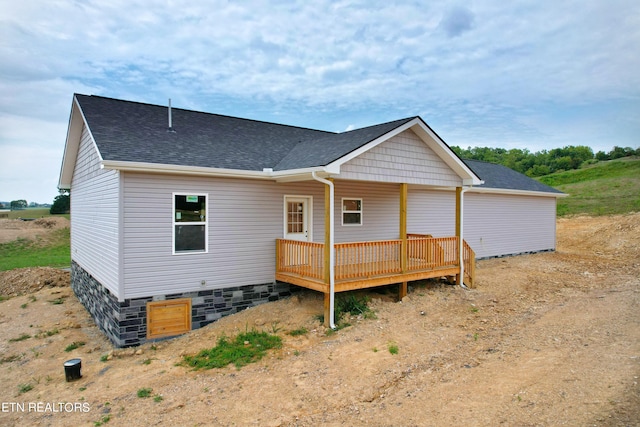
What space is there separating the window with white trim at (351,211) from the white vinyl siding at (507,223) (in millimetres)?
6278

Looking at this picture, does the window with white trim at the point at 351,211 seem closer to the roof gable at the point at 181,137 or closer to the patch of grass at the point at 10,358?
the roof gable at the point at 181,137

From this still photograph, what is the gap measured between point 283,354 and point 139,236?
13.2 feet

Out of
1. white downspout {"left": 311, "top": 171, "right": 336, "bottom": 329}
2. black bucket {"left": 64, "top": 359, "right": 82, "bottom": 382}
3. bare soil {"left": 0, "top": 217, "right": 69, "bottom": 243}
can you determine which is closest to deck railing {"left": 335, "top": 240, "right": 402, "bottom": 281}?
white downspout {"left": 311, "top": 171, "right": 336, "bottom": 329}

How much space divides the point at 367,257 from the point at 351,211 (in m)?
2.44

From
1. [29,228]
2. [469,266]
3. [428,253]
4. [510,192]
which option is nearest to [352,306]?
[428,253]

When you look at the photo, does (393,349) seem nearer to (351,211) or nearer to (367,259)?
(367,259)

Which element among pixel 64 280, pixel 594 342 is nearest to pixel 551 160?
pixel 594 342

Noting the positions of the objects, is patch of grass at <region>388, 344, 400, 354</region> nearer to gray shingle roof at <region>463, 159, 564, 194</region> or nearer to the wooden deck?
the wooden deck

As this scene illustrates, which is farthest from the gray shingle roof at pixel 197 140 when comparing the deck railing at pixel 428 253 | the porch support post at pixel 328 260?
the deck railing at pixel 428 253

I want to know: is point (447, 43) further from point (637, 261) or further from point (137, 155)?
point (137, 155)

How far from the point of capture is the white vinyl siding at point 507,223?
16.2 m

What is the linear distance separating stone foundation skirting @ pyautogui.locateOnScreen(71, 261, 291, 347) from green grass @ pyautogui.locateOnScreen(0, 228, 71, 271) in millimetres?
12554

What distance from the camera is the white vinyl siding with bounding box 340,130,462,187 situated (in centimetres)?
909

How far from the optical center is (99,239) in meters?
9.89
